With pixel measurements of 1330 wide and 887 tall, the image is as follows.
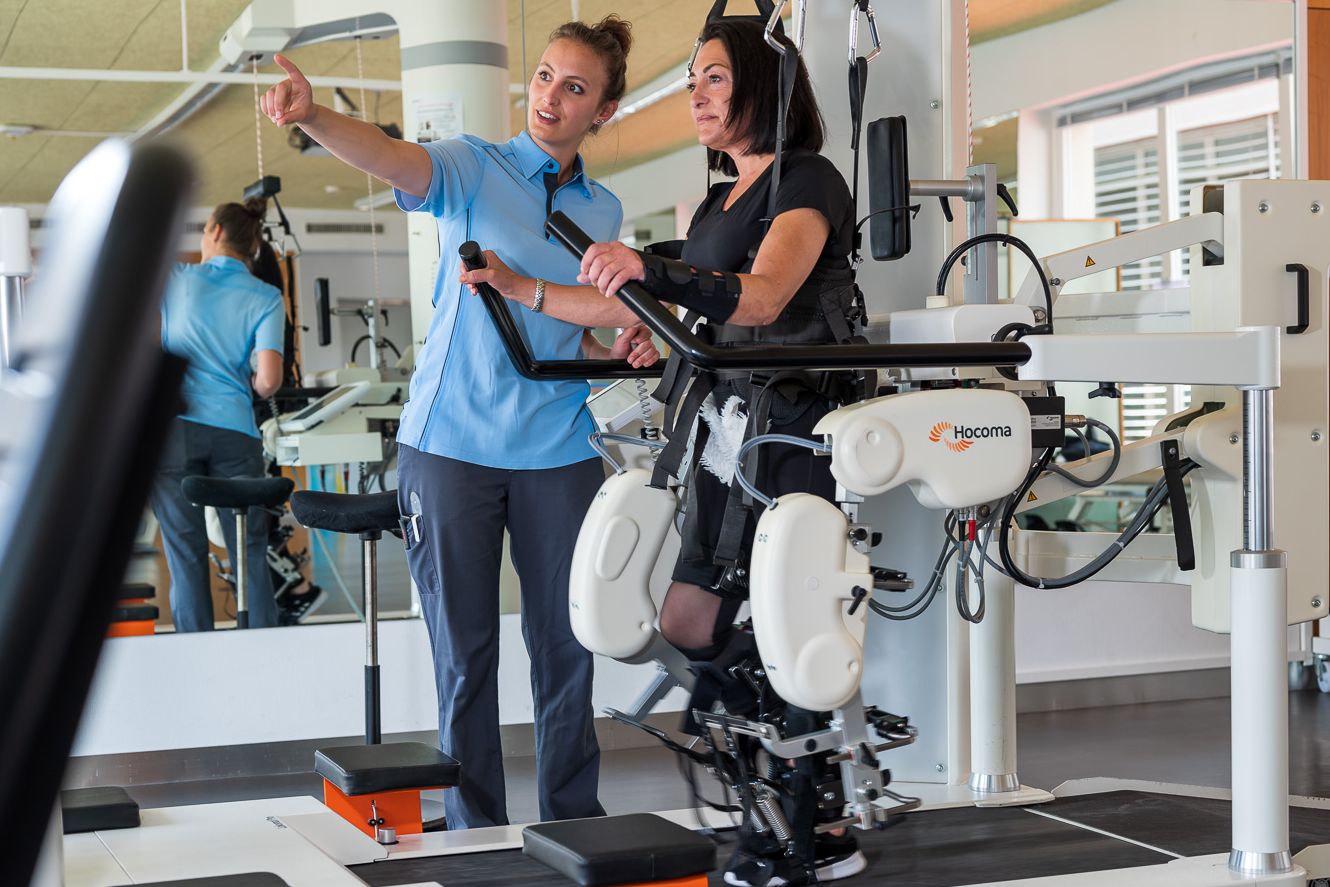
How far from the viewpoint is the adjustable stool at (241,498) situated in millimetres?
3756

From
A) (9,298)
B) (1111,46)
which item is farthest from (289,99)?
(1111,46)

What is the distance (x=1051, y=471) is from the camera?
289cm

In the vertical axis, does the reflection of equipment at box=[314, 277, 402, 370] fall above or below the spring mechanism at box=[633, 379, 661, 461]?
above

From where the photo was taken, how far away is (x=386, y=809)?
2.64 meters

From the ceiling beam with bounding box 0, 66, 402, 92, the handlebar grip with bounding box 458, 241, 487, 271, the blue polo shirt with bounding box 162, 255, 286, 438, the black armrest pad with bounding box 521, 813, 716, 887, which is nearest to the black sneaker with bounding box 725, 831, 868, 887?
the black armrest pad with bounding box 521, 813, 716, 887

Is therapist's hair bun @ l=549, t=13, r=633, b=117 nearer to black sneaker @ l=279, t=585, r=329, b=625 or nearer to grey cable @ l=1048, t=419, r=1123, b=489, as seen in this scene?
grey cable @ l=1048, t=419, r=1123, b=489

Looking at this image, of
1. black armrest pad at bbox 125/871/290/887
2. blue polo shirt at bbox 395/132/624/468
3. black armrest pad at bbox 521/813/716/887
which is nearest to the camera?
→ black armrest pad at bbox 125/871/290/887

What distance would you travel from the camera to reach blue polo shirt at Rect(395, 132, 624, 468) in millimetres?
2705

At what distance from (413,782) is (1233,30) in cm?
418

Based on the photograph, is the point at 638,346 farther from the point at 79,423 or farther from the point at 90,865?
the point at 79,423

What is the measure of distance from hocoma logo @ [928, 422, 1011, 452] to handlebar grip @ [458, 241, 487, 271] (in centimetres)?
83

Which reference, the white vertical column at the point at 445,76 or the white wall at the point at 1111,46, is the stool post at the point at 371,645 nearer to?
the white vertical column at the point at 445,76

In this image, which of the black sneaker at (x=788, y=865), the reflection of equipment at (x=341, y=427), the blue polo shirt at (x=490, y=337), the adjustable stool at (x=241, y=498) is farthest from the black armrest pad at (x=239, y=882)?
the reflection of equipment at (x=341, y=427)

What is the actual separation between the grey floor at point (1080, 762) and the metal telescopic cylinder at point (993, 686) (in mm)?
700
